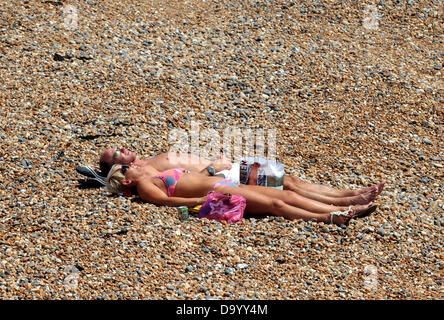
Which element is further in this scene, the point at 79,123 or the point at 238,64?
the point at 238,64

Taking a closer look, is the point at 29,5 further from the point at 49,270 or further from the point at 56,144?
the point at 49,270

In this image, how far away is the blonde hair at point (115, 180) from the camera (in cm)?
660

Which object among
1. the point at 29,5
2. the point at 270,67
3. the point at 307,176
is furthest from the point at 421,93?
the point at 29,5

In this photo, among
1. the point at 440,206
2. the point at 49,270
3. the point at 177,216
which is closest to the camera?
the point at 49,270

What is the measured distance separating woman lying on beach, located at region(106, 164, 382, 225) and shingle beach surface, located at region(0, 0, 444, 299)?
0.12 m

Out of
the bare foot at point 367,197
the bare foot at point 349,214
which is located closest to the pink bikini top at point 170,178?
the bare foot at point 349,214

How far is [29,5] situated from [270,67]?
4026 mm

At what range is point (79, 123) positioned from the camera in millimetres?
7938

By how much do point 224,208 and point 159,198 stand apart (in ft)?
2.17

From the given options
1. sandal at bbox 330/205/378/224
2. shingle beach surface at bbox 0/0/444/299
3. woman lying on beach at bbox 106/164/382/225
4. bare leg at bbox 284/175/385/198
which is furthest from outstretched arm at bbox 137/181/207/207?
sandal at bbox 330/205/378/224

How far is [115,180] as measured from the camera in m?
6.62

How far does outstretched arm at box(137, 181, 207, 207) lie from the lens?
629cm

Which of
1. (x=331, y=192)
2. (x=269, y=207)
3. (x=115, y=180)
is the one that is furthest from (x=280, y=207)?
(x=115, y=180)

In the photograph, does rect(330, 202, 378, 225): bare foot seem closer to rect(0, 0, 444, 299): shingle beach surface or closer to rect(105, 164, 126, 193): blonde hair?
rect(0, 0, 444, 299): shingle beach surface
